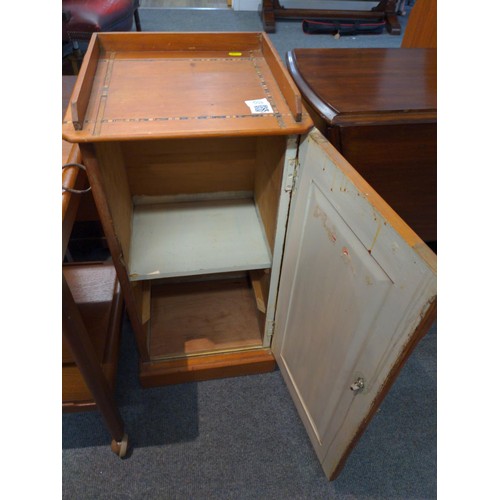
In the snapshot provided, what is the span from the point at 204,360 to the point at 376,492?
65 cm

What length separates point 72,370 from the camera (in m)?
0.95

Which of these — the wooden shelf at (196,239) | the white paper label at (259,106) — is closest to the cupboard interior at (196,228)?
the wooden shelf at (196,239)

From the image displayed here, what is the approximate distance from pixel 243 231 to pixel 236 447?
0.67m

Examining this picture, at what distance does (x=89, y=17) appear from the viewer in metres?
2.13

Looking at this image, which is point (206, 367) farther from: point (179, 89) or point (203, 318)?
point (179, 89)

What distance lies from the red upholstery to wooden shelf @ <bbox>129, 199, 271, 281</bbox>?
4.94 ft

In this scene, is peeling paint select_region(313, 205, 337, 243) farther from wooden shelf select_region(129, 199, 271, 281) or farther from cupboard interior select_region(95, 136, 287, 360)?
wooden shelf select_region(129, 199, 271, 281)

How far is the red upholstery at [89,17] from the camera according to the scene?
212 centimetres

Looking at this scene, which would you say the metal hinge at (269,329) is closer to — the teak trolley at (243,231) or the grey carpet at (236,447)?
the teak trolley at (243,231)

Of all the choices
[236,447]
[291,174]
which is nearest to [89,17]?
[291,174]

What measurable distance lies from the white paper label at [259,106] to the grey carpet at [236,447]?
0.94 meters

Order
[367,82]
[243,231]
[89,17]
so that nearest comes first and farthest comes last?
[367,82]
[243,231]
[89,17]

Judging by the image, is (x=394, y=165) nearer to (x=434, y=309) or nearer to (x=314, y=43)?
(x=434, y=309)

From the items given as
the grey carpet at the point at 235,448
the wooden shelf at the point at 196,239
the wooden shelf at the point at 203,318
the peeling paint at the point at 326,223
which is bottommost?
the grey carpet at the point at 235,448
